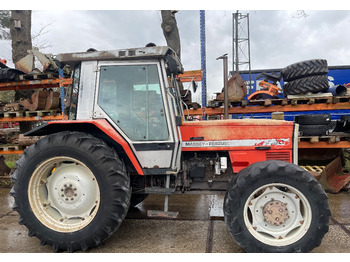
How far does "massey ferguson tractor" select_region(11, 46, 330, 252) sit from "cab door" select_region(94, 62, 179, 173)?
1 centimetres

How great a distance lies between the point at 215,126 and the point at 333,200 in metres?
2.98

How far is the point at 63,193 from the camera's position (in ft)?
9.95

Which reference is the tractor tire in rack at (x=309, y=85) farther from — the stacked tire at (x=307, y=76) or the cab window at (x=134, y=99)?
the cab window at (x=134, y=99)

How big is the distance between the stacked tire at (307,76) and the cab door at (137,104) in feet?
11.9

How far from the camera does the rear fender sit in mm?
2969

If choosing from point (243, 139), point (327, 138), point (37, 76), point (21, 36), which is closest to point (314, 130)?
point (327, 138)

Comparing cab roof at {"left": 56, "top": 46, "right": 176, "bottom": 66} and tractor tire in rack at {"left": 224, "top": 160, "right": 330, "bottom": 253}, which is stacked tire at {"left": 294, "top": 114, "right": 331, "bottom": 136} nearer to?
tractor tire in rack at {"left": 224, "top": 160, "right": 330, "bottom": 253}

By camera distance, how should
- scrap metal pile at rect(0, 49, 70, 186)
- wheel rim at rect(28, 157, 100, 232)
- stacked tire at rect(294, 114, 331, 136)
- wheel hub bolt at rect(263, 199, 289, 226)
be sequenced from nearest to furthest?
1. wheel hub bolt at rect(263, 199, 289, 226)
2. wheel rim at rect(28, 157, 100, 232)
3. stacked tire at rect(294, 114, 331, 136)
4. scrap metal pile at rect(0, 49, 70, 186)

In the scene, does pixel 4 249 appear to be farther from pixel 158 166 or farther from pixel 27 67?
pixel 27 67

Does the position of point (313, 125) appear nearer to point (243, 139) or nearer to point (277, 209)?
point (243, 139)

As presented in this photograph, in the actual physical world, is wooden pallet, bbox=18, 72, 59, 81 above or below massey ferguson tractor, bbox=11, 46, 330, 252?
above

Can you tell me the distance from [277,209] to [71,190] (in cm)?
233

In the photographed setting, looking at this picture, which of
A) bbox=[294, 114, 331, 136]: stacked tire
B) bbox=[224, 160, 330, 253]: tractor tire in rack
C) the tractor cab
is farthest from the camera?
bbox=[294, 114, 331, 136]: stacked tire

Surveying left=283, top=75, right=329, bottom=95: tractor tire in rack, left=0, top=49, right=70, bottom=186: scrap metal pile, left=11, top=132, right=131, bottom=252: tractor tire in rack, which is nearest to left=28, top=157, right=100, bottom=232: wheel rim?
left=11, top=132, right=131, bottom=252: tractor tire in rack
